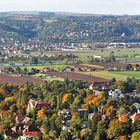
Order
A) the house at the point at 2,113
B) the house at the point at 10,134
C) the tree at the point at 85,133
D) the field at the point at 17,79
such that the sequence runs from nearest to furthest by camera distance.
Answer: the tree at the point at 85,133 < the house at the point at 10,134 < the house at the point at 2,113 < the field at the point at 17,79

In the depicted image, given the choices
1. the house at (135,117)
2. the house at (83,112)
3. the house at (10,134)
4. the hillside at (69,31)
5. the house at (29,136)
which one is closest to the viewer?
the house at (29,136)

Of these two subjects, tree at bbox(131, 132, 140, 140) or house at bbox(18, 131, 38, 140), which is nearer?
tree at bbox(131, 132, 140, 140)

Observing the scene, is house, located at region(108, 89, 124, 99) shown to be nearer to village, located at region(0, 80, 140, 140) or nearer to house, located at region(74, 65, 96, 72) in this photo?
village, located at region(0, 80, 140, 140)

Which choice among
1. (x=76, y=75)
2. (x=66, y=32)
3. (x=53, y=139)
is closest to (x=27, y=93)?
(x=53, y=139)

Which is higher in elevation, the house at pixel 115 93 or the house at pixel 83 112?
the house at pixel 83 112

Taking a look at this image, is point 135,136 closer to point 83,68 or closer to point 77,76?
point 77,76

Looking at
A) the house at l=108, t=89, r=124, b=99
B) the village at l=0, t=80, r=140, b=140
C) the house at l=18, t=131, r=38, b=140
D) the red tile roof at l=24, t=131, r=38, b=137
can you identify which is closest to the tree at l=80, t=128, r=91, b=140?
the village at l=0, t=80, r=140, b=140

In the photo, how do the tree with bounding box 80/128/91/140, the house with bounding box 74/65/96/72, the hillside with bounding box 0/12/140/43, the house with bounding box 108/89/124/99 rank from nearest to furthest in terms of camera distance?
the tree with bounding box 80/128/91/140, the house with bounding box 108/89/124/99, the house with bounding box 74/65/96/72, the hillside with bounding box 0/12/140/43

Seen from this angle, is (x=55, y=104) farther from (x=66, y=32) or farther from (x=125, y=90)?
(x=66, y=32)

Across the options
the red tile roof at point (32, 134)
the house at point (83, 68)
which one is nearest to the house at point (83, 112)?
the red tile roof at point (32, 134)

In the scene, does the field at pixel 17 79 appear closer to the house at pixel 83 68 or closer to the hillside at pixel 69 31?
the house at pixel 83 68

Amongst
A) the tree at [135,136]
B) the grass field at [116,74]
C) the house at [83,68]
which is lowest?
the house at [83,68]
